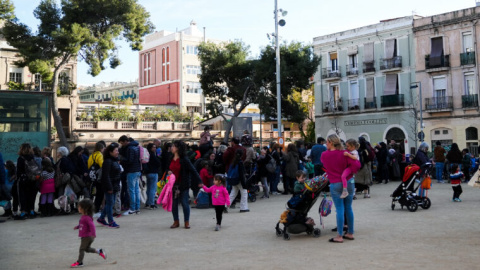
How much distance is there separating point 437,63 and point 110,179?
33729 mm

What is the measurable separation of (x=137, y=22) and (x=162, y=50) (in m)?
32.7

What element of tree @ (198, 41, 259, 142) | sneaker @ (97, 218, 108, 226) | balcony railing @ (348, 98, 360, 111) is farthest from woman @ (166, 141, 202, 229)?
balcony railing @ (348, 98, 360, 111)

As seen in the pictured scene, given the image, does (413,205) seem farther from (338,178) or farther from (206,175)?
(206,175)

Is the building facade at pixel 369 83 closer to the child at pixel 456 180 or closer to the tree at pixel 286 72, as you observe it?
the tree at pixel 286 72

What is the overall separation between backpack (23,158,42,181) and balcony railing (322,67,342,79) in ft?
117

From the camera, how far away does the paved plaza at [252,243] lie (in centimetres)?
657

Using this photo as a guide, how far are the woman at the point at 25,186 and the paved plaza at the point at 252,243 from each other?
17.2 inches

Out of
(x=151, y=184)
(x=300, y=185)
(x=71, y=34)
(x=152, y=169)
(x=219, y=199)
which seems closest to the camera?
(x=300, y=185)

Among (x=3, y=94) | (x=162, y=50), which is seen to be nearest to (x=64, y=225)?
(x=3, y=94)

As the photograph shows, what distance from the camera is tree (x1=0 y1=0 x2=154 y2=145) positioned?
1355 inches

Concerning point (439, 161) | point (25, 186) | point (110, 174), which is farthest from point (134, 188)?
point (439, 161)

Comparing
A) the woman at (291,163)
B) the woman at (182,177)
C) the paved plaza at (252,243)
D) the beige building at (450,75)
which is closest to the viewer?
the paved plaza at (252,243)

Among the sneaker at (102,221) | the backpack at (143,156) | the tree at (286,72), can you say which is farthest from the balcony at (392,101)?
the sneaker at (102,221)

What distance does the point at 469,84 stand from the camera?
122ft
